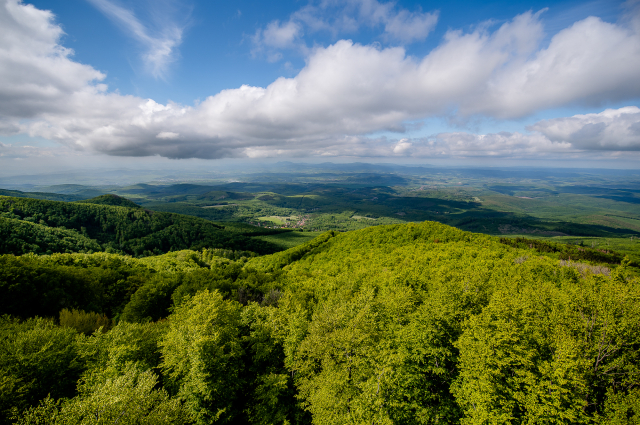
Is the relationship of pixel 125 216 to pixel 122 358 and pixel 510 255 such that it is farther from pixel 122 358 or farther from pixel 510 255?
pixel 510 255

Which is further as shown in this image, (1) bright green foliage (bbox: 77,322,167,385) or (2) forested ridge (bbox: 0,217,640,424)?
(1) bright green foliage (bbox: 77,322,167,385)

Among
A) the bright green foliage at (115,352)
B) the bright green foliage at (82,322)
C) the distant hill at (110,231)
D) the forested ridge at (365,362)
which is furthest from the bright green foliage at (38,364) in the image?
the distant hill at (110,231)

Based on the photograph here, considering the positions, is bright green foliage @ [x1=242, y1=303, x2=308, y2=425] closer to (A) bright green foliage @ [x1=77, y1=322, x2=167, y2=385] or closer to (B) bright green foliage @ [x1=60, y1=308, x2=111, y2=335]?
(A) bright green foliage @ [x1=77, y1=322, x2=167, y2=385]

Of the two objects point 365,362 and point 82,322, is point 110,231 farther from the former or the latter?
point 365,362

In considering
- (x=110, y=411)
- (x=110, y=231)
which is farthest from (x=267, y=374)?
(x=110, y=231)

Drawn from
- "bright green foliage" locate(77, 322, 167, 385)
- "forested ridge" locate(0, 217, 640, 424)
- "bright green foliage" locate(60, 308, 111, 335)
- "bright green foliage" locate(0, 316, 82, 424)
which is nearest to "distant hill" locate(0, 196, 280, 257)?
"bright green foliage" locate(60, 308, 111, 335)

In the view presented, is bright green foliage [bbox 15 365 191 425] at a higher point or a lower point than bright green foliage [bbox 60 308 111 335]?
higher

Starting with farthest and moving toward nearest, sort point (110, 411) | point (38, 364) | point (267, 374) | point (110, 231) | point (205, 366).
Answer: point (110, 231), point (267, 374), point (205, 366), point (38, 364), point (110, 411)

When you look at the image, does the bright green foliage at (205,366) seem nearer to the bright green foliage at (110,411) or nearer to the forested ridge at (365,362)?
the forested ridge at (365,362)
